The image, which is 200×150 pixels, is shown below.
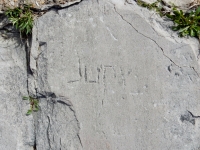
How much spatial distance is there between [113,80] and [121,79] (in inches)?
1.7

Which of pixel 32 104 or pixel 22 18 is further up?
pixel 22 18

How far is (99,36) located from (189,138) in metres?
0.71

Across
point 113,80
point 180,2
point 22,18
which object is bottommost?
point 113,80

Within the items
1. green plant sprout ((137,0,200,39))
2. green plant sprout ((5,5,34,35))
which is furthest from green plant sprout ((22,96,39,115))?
green plant sprout ((137,0,200,39))

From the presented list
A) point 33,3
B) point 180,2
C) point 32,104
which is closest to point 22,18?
point 33,3

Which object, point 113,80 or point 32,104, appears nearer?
point 113,80

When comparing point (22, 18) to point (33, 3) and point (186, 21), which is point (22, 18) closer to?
point (33, 3)

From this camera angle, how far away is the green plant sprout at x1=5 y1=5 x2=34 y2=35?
1.99 metres

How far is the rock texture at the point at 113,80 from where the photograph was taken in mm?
1898

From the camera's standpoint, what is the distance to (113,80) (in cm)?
193

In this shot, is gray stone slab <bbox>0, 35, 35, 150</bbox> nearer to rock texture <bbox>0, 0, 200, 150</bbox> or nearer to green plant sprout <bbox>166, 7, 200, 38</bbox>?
rock texture <bbox>0, 0, 200, 150</bbox>

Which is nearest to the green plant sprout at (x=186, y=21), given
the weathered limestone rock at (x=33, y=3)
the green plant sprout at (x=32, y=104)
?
the weathered limestone rock at (x=33, y=3)

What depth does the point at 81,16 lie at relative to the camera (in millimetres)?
1970

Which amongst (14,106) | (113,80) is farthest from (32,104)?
(113,80)
